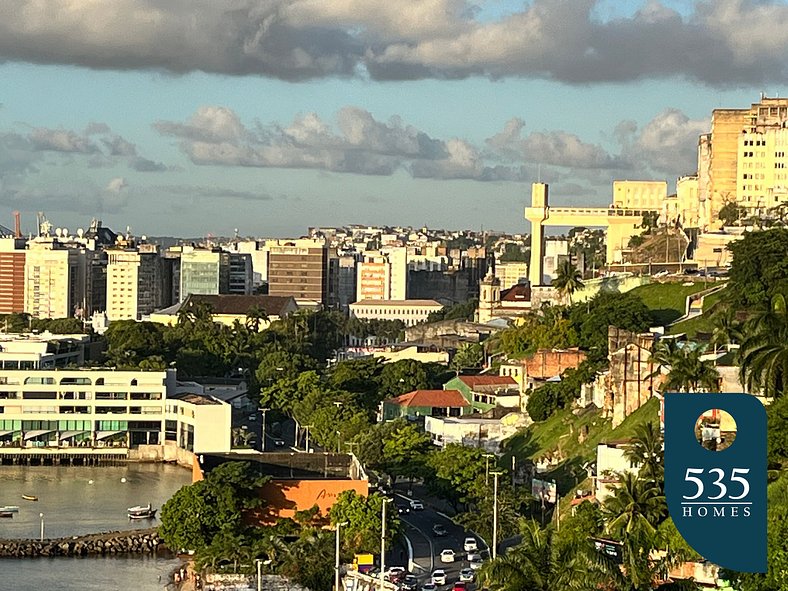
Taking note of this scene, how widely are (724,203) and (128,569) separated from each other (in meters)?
46.5

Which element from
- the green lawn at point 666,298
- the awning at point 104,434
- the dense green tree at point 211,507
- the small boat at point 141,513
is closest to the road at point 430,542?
the dense green tree at point 211,507

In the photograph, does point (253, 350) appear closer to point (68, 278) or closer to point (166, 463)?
point (166, 463)

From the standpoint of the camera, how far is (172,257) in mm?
150500

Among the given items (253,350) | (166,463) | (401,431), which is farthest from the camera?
(253,350)

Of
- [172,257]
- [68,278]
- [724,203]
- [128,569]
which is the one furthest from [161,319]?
[128,569]

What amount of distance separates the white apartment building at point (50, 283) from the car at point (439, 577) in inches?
4187

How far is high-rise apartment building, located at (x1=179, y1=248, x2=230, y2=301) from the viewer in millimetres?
144125

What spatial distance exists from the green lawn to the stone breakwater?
2362 cm

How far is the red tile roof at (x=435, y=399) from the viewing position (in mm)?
58062

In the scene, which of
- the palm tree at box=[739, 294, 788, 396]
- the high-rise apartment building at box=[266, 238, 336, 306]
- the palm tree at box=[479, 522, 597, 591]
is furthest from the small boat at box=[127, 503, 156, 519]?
the high-rise apartment building at box=[266, 238, 336, 306]

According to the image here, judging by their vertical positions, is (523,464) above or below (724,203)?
below

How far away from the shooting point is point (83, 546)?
40.9 metres

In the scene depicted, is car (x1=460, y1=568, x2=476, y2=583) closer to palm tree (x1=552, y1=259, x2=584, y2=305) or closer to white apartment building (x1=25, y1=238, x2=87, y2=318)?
palm tree (x1=552, y1=259, x2=584, y2=305)

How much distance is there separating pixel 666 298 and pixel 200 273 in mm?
87109
